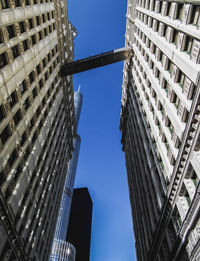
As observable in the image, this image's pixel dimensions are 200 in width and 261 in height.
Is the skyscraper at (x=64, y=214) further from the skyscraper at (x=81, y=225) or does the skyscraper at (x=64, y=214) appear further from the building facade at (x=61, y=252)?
the skyscraper at (x=81, y=225)

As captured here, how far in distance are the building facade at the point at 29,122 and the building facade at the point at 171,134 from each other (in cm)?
1562

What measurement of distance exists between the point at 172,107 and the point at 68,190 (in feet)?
415

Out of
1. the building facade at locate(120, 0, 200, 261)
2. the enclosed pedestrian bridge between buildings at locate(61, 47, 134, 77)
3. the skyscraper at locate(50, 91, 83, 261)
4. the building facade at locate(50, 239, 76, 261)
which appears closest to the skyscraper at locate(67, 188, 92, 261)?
the skyscraper at locate(50, 91, 83, 261)

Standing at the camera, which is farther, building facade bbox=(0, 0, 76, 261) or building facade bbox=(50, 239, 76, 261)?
building facade bbox=(50, 239, 76, 261)

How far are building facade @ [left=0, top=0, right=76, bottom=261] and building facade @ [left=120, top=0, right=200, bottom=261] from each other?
15.6m

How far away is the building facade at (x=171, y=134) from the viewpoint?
18109 mm

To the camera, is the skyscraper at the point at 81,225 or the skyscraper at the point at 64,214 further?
the skyscraper at the point at 81,225

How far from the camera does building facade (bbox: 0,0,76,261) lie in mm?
21078

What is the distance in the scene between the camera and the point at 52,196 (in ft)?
131

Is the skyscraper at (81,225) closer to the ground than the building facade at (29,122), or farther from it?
closer to the ground

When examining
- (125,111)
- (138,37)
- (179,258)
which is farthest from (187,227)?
(125,111)

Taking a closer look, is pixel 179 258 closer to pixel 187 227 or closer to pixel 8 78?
pixel 187 227

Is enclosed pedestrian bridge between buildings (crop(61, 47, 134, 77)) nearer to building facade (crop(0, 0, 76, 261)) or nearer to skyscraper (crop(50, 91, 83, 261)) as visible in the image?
building facade (crop(0, 0, 76, 261))

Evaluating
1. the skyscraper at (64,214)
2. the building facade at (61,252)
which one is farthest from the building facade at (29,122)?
the building facade at (61,252)
